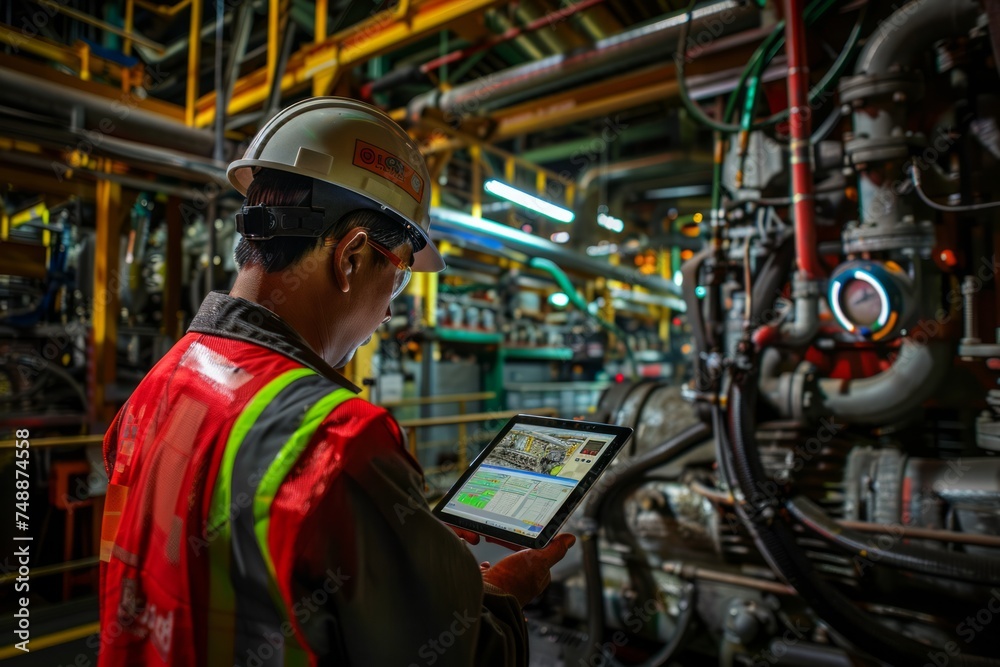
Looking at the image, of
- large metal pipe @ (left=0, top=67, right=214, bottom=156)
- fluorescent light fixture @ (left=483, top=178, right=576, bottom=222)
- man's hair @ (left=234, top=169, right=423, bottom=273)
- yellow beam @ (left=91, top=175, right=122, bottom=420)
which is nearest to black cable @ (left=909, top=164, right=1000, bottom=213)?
man's hair @ (left=234, top=169, right=423, bottom=273)

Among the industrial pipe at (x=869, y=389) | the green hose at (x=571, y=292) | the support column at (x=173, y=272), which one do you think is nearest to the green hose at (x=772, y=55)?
the industrial pipe at (x=869, y=389)

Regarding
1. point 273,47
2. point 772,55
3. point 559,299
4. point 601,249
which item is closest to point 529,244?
point 601,249

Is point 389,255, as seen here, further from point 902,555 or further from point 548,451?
point 902,555

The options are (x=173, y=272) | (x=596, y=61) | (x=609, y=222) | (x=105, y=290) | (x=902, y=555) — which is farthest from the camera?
(x=609, y=222)

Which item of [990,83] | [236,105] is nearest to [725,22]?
[990,83]

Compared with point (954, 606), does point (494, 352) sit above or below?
above

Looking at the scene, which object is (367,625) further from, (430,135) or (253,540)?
(430,135)

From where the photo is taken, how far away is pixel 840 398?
280cm

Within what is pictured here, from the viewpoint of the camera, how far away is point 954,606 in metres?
2.44

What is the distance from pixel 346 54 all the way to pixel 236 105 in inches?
59.1

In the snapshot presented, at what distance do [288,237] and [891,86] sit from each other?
2.79m

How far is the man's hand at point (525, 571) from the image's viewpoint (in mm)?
1029

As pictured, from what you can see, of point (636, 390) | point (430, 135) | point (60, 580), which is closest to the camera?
point (636, 390)

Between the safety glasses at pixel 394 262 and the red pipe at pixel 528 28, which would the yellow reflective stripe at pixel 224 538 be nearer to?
the safety glasses at pixel 394 262
